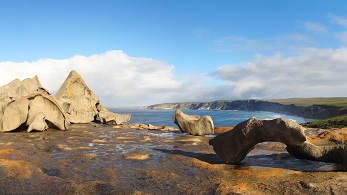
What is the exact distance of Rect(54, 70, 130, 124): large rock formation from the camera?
56156 mm

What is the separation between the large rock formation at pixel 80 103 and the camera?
56.2 meters

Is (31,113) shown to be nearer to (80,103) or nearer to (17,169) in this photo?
(80,103)

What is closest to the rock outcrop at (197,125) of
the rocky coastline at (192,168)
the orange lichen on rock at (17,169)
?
the rocky coastline at (192,168)

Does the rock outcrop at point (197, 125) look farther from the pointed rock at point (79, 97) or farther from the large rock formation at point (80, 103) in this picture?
the pointed rock at point (79, 97)

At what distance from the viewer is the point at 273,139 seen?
17.1m

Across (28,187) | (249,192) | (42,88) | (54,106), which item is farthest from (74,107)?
(249,192)

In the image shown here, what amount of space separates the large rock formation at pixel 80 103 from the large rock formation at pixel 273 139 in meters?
42.4

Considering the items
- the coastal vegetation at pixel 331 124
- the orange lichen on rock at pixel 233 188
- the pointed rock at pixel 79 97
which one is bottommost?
the coastal vegetation at pixel 331 124

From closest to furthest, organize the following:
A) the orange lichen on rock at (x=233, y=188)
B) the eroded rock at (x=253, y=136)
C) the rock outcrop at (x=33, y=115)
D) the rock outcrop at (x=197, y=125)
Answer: the orange lichen on rock at (x=233, y=188), the eroded rock at (x=253, y=136), the rock outcrop at (x=33, y=115), the rock outcrop at (x=197, y=125)

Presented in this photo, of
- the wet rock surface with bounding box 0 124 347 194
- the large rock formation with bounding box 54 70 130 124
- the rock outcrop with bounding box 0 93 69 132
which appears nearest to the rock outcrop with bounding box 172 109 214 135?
the wet rock surface with bounding box 0 124 347 194

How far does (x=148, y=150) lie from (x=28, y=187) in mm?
12566

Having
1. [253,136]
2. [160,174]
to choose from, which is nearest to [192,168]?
[160,174]

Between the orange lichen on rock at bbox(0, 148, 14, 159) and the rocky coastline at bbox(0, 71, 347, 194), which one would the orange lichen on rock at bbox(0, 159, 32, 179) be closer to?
the rocky coastline at bbox(0, 71, 347, 194)

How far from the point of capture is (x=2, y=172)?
1516 cm
